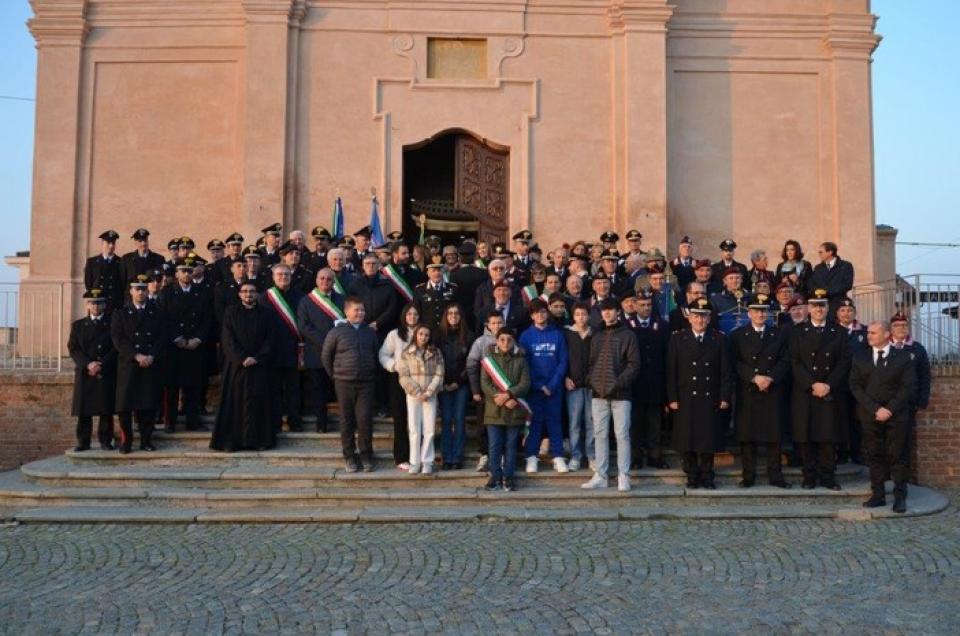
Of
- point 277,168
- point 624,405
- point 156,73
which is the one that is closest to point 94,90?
point 156,73

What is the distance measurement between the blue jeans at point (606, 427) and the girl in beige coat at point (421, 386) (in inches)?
62.6

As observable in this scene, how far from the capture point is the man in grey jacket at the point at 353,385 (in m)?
9.86

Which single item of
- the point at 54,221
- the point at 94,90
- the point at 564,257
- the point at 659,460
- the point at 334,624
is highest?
the point at 94,90

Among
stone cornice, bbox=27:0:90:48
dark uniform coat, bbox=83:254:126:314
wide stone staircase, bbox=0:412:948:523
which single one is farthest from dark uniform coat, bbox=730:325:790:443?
stone cornice, bbox=27:0:90:48

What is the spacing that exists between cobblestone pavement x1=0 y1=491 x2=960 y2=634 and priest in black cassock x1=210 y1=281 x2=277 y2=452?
189 centimetres

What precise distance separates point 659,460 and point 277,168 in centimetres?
861

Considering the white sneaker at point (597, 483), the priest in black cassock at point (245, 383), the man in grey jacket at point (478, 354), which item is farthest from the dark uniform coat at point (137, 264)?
the white sneaker at point (597, 483)

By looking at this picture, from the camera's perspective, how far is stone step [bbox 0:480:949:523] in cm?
880

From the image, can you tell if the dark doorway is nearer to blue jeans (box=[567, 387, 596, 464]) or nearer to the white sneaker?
blue jeans (box=[567, 387, 596, 464])

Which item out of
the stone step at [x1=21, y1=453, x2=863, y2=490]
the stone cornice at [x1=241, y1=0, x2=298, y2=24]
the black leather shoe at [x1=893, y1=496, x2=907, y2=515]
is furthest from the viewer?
the stone cornice at [x1=241, y1=0, x2=298, y2=24]

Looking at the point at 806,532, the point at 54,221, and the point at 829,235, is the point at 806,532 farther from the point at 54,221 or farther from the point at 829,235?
the point at 54,221

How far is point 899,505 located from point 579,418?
310cm

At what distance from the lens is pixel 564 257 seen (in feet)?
39.1

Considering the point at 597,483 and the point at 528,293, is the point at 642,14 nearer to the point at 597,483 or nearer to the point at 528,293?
the point at 528,293
